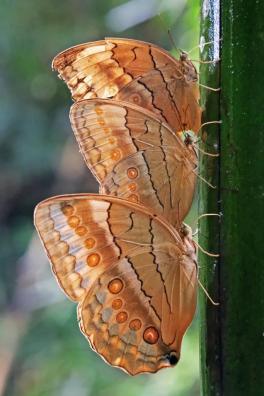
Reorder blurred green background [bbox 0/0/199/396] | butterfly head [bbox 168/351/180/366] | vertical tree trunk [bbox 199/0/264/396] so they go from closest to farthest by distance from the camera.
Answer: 1. vertical tree trunk [bbox 199/0/264/396]
2. butterfly head [bbox 168/351/180/366]
3. blurred green background [bbox 0/0/199/396]

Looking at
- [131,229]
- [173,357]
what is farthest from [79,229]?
[173,357]

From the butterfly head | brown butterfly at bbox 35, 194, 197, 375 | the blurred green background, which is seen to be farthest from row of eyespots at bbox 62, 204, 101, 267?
the blurred green background

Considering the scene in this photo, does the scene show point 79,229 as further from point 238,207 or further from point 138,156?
point 238,207

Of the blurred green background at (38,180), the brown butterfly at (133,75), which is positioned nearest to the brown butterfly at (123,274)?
the brown butterfly at (133,75)

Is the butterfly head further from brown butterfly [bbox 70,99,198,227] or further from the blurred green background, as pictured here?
the blurred green background

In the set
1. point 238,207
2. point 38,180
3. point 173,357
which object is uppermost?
point 238,207

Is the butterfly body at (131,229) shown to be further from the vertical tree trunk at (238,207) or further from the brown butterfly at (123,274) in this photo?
the vertical tree trunk at (238,207)

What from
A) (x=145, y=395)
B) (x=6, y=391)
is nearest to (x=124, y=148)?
(x=145, y=395)
